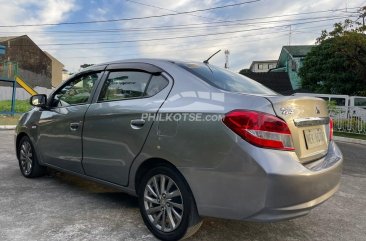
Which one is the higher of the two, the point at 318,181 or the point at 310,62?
the point at 310,62

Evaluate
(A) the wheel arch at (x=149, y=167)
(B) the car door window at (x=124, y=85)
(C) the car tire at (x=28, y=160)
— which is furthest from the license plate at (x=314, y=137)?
(C) the car tire at (x=28, y=160)

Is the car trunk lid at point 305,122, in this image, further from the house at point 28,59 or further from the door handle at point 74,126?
the house at point 28,59

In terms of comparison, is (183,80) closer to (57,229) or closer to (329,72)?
(57,229)

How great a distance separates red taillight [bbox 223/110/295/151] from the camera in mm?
2719

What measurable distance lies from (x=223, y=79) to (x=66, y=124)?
1955 millimetres

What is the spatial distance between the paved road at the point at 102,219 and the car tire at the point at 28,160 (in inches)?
4.9

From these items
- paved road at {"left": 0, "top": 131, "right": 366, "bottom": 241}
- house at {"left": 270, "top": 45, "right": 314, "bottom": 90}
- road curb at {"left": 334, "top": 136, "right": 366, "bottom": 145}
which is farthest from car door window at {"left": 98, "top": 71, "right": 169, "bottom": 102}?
house at {"left": 270, "top": 45, "right": 314, "bottom": 90}

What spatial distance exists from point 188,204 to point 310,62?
25.9 meters

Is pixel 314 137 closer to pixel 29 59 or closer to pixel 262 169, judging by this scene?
pixel 262 169

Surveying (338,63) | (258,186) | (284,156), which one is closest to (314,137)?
(284,156)

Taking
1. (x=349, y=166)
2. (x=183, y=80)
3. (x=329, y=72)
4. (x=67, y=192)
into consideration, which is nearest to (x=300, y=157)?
(x=183, y=80)

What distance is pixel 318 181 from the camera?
9.51 ft

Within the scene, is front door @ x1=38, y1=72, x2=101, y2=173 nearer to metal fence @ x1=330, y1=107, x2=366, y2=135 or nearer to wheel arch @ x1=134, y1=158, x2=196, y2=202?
wheel arch @ x1=134, y1=158, x2=196, y2=202

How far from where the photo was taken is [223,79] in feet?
11.6
